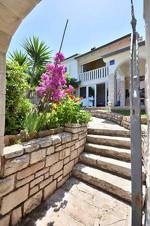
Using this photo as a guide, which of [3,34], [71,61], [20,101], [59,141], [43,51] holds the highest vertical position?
[71,61]

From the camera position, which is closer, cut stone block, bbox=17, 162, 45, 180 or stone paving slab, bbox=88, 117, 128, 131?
cut stone block, bbox=17, 162, 45, 180

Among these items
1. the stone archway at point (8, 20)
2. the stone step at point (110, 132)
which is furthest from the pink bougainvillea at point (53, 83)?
the stone archway at point (8, 20)

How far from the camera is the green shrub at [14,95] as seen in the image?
2344 mm

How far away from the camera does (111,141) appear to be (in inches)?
142

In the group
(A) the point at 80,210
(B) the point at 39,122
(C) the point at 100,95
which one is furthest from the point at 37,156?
(C) the point at 100,95

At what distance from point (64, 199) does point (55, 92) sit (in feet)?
6.26

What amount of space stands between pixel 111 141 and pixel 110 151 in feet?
1.15

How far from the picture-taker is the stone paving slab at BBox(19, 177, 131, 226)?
202cm

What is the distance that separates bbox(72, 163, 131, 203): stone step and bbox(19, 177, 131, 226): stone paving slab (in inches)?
3.9

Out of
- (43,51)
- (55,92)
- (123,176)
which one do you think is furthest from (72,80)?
(123,176)

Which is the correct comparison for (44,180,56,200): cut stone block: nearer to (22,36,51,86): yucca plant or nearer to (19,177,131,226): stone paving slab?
(19,177,131,226): stone paving slab

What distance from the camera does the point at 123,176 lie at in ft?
9.04

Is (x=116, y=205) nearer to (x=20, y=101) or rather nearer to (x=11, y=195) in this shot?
(x=11, y=195)

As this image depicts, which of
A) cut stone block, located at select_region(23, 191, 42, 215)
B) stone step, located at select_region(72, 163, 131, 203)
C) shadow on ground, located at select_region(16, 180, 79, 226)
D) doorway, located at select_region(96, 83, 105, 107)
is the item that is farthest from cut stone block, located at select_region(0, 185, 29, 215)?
doorway, located at select_region(96, 83, 105, 107)
